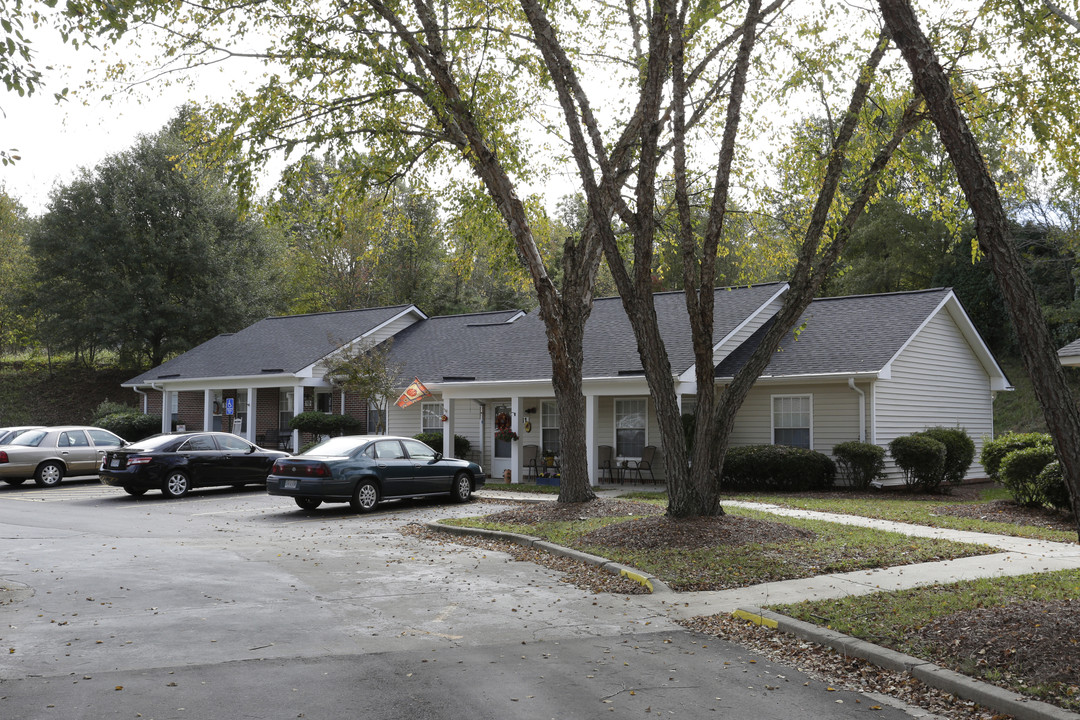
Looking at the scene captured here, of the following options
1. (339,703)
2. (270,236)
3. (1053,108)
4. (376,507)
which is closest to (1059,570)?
(1053,108)

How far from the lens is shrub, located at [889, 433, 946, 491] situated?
63.8 feet

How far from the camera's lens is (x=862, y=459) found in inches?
789

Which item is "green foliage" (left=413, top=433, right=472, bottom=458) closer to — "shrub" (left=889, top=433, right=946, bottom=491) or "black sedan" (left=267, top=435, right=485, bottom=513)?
"black sedan" (left=267, top=435, right=485, bottom=513)

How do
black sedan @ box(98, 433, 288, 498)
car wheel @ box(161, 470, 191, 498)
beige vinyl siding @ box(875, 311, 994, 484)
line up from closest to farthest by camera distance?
black sedan @ box(98, 433, 288, 498), car wheel @ box(161, 470, 191, 498), beige vinyl siding @ box(875, 311, 994, 484)

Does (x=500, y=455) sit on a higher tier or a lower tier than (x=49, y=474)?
higher

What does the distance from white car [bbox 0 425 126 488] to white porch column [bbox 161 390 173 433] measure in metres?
11.8

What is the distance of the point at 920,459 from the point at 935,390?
4582 millimetres

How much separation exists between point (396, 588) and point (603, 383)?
13.3m

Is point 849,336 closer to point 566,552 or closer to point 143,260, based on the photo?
point 566,552

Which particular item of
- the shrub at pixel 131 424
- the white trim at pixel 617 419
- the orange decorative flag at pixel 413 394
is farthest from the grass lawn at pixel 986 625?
the shrub at pixel 131 424

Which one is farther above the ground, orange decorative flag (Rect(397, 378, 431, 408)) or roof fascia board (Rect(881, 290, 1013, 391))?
roof fascia board (Rect(881, 290, 1013, 391))

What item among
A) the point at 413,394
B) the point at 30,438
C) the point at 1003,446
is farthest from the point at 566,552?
the point at 30,438

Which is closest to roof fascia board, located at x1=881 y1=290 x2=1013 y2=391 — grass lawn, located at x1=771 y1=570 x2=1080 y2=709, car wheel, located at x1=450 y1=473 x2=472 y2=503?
car wheel, located at x1=450 y1=473 x2=472 y2=503

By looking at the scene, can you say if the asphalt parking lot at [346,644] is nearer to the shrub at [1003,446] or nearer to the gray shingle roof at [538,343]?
the shrub at [1003,446]
